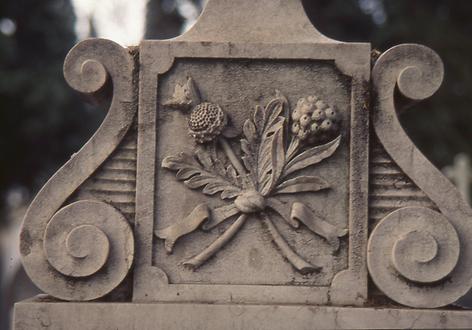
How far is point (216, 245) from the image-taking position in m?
4.68

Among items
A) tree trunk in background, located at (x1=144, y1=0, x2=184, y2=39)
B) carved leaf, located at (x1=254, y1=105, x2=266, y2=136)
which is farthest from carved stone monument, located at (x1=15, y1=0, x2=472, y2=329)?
tree trunk in background, located at (x1=144, y1=0, x2=184, y2=39)

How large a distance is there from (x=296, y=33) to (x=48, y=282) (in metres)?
1.81

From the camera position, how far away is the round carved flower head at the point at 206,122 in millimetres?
4668

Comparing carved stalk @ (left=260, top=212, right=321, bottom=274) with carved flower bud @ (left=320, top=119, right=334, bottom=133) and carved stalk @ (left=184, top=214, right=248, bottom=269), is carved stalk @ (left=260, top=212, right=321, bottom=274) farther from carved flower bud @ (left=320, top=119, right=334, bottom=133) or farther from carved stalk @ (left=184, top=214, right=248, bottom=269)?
carved flower bud @ (left=320, top=119, right=334, bottom=133)

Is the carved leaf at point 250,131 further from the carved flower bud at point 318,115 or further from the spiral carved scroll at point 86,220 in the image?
the spiral carved scroll at point 86,220

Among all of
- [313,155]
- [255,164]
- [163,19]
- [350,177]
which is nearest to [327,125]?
[313,155]

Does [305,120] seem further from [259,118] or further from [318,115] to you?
[259,118]

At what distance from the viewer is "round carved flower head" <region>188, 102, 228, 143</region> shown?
4668 mm

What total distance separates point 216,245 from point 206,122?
62 cm

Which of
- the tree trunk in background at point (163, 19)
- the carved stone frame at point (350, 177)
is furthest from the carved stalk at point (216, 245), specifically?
the tree trunk in background at point (163, 19)

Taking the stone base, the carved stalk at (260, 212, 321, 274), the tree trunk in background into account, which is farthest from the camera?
the tree trunk in background

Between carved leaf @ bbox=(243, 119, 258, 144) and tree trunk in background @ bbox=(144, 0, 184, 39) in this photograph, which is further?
tree trunk in background @ bbox=(144, 0, 184, 39)

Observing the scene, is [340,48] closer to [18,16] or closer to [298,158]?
[298,158]

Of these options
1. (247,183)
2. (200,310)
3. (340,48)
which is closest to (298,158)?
(247,183)
